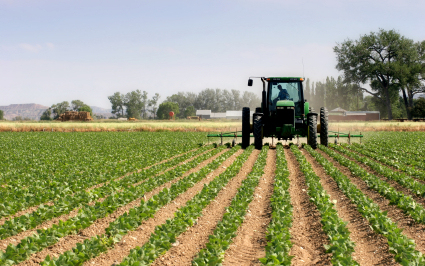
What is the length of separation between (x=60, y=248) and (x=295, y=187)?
6248mm

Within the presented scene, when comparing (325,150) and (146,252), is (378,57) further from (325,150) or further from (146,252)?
(146,252)

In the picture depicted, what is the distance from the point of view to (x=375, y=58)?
191 feet

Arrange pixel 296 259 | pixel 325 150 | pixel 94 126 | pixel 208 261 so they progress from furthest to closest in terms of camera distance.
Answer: pixel 94 126 → pixel 325 150 → pixel 296 259 → pixel 208 261

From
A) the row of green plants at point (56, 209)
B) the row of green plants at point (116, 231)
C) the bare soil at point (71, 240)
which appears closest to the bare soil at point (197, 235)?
the row of green plants at point (116, 231)

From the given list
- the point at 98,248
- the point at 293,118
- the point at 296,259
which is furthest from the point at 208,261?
the point at 293,118

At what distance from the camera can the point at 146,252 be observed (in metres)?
4.70

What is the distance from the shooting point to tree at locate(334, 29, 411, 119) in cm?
5664

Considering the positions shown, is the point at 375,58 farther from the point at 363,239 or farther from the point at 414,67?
the point at 363,239

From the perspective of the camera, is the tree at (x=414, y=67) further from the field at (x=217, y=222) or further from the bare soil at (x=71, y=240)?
the bare soil at (x=71, y=240)

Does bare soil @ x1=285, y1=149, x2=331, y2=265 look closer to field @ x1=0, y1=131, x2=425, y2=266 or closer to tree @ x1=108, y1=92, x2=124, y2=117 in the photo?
field @ x1=0, y1=131, x2=425, y2=266

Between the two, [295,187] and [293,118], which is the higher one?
[293,118]

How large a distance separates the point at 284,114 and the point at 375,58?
5077 cm

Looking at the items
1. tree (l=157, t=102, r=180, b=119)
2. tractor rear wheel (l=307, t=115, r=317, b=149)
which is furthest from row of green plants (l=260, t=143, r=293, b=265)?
tree (l=157, t=102, r=180, b=119)

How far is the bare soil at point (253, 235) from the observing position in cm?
496
